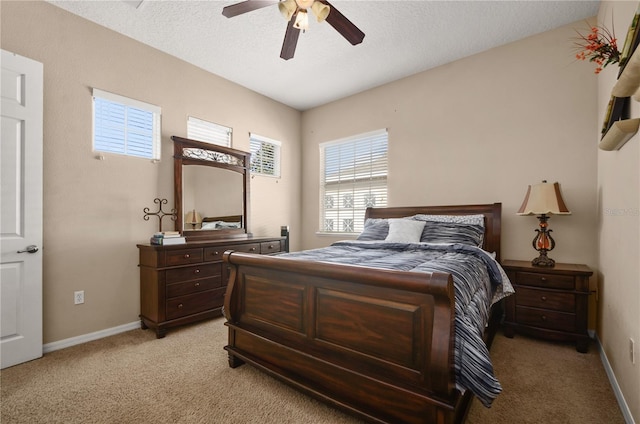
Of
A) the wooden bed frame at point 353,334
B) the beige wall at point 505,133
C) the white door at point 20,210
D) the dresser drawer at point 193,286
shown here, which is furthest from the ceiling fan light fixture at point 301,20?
the dresser drawer at point 193,286

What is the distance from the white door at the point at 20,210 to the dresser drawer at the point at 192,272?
3.05 feet

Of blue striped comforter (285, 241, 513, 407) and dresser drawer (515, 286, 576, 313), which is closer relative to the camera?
blue striped comforter (285, 241, 513, 407)

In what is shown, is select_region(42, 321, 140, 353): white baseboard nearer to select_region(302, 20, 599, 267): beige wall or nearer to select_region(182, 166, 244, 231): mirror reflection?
select_region(182, 166, 244, 231): mirror reflection

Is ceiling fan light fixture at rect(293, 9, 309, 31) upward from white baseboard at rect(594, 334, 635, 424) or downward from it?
upward

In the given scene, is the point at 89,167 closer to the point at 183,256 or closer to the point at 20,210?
the point at 20,210

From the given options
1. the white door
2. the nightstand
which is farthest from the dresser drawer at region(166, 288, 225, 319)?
the nightstand

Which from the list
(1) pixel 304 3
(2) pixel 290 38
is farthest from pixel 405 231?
(1) pixel 304 3

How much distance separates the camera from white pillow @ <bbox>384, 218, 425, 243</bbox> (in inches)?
117

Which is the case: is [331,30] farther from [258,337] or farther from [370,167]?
[258,337]

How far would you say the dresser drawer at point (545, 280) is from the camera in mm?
2434

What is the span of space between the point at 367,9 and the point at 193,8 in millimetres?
1526

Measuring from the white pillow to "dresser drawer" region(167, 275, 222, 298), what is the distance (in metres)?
1.90

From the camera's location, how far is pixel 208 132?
365 cm

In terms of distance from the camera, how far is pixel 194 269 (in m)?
2.97
